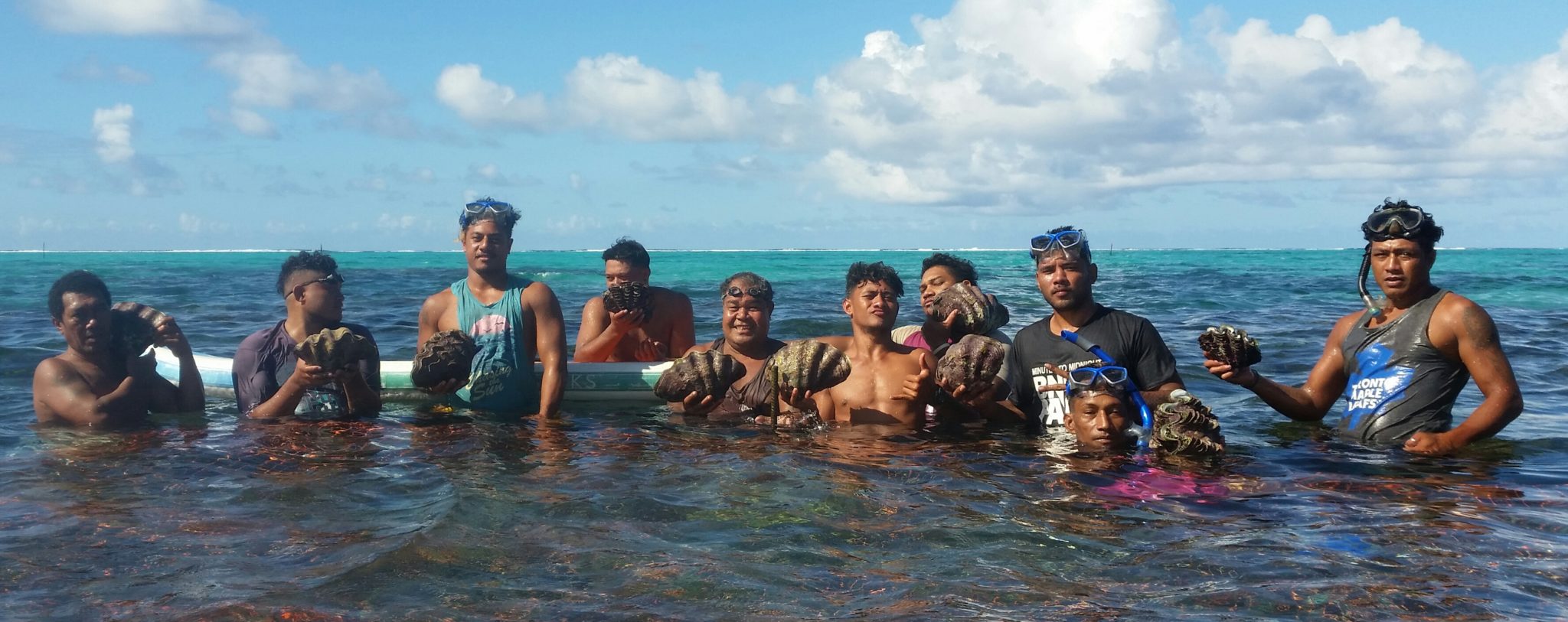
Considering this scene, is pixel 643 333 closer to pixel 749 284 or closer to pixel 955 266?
pixel 749 284

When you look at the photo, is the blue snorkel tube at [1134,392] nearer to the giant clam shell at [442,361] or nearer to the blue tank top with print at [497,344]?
the blue tank top with print at [497,344]

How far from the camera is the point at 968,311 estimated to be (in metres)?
7.05

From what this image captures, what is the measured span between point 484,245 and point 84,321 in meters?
2.56

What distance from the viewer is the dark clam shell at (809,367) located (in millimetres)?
6691

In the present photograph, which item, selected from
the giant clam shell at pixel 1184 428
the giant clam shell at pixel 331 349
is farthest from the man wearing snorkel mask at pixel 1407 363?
the giant clam shell at pixel 331 349

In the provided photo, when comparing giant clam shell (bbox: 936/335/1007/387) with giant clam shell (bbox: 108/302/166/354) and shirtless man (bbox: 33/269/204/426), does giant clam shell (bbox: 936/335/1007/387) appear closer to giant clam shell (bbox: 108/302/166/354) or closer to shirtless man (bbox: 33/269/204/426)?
shirtless man (bbox: 33/269/204/426)

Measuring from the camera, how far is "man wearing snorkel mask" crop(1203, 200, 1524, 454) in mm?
5938


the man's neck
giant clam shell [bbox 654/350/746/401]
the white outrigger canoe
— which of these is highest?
the man's neck

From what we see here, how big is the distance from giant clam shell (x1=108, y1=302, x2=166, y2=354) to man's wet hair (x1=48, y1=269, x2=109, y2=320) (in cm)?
14

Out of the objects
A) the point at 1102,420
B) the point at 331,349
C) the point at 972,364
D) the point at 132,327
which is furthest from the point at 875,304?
the point at 132,327

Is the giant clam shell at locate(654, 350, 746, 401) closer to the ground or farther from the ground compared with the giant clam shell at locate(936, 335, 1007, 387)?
closer to the ground

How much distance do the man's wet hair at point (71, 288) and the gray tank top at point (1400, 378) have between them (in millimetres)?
7883

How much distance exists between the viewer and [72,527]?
504cm

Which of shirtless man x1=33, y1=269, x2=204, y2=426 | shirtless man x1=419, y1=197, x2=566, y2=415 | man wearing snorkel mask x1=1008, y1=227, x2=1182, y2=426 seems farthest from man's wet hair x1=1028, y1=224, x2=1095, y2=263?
shirtless man x1=33, y1=269, x2=204, y2=426
